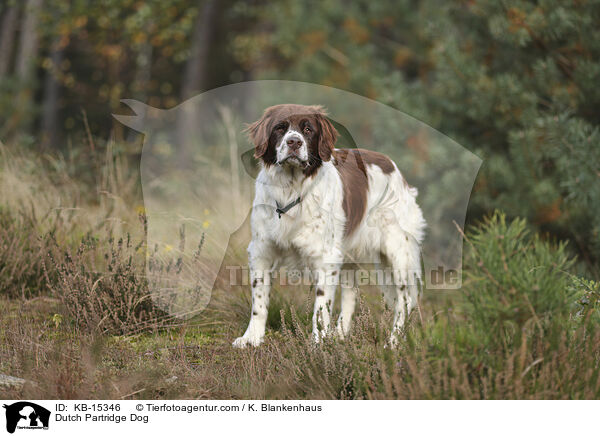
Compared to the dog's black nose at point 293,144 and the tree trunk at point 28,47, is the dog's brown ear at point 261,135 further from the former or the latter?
the tree trunk at point 28,47

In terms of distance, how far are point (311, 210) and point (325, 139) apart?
1.50 ft

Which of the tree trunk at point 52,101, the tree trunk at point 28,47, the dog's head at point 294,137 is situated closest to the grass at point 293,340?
the dog's head at point 294,137

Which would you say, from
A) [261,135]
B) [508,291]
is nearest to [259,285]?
[261,135]

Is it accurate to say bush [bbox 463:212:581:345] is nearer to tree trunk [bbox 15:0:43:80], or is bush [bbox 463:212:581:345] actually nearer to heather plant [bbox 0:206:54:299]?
heather plant [bbox 0:206:54:299]

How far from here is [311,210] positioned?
13.6 ft

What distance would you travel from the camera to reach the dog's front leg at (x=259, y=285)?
164 inches

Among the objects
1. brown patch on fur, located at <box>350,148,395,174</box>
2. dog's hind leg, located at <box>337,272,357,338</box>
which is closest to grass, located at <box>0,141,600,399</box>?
dog's hind leg, located at <box>337,272,357,338</box>

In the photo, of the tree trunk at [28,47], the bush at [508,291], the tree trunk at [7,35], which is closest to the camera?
the bush at [508,291]

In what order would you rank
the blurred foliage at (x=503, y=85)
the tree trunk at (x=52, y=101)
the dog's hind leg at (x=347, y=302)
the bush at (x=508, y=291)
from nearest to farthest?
the bush at (x=508, y=291) → the dog's hind leg at (x=347, y=302) → the blurred foliage at (x=503, y=85) → the tree trunk at (x=52, y=101)

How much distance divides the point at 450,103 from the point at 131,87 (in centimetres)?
1188

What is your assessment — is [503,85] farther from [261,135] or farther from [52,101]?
[52,101]

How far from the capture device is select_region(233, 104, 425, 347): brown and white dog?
3.97 meters
